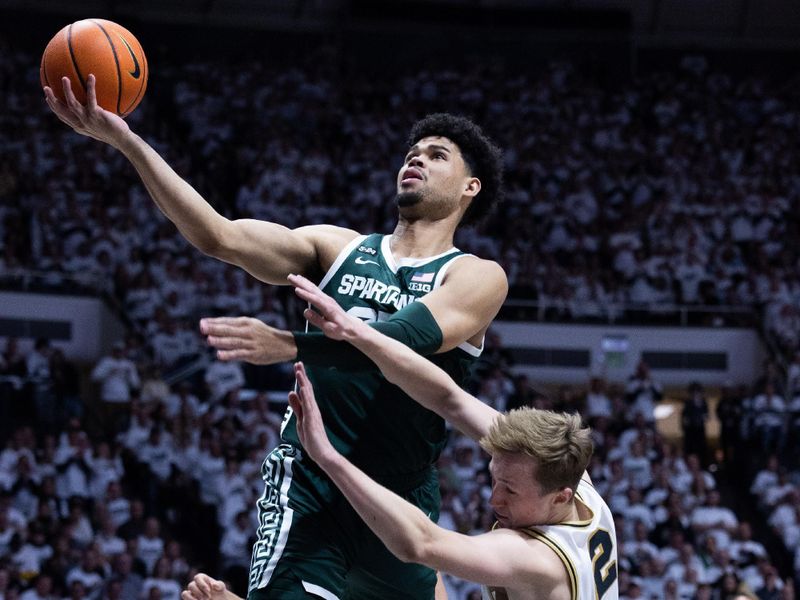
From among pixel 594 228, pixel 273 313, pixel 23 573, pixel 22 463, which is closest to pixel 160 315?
pixel 273 313

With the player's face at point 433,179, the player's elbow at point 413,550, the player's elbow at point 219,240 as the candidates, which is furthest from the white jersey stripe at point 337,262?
the player's elbow at point 413,550

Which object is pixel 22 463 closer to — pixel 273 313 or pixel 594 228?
pixel 273 313

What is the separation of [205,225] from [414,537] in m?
1.69

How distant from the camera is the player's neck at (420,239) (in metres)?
5.39

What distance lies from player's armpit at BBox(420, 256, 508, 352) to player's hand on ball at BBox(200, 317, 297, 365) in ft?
2.71

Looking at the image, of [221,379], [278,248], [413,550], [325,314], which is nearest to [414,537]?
[413,550]

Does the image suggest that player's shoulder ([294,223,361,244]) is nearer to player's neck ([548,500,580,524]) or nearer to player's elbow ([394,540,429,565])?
player's neck ([548,500,580,524])

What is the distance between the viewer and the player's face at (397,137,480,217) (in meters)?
5.41

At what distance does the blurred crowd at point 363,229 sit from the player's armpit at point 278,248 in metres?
7.17

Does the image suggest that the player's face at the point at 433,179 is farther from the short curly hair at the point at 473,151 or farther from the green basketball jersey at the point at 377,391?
the green basketball jersey at the point at 377,391

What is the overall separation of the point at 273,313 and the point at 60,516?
4.57 metres

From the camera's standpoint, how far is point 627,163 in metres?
22.1

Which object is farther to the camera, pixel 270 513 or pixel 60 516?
pixel 60 516

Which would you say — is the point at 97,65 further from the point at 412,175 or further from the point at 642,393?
the point at 642,393
